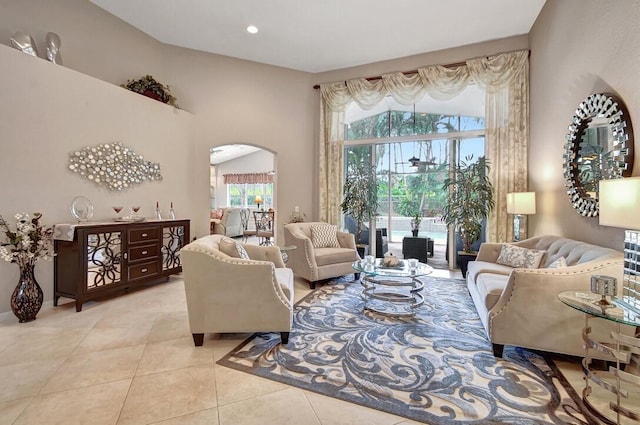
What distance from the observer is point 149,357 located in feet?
7.98

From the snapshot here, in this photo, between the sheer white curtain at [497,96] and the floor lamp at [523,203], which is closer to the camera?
the floor lamp at [523,203]

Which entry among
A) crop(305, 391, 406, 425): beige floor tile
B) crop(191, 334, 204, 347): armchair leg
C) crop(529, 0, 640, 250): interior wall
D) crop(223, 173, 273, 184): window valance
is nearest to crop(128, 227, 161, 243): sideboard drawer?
crop(191, 334, 204, 347): armchair leg

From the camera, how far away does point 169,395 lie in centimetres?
195

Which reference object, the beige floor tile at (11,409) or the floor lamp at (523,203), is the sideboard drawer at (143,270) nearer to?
the beige floor tile at (11,409)

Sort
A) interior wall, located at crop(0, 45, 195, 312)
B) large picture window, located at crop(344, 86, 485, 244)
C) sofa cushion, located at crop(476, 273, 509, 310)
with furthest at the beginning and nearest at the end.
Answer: large picture window, located at crop(344, 86, 485, 244) → interior wall, located at crop(0, 45, 195, 312) → sofa cushion, located at crop(476, 273, 509, 310)

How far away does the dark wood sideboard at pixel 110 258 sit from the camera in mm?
3439

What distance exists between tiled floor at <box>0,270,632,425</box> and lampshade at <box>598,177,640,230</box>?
1.71 metres

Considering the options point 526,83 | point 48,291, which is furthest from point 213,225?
point 526,83

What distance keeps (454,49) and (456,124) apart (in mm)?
1240

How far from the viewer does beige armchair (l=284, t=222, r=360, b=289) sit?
4355 millimetres

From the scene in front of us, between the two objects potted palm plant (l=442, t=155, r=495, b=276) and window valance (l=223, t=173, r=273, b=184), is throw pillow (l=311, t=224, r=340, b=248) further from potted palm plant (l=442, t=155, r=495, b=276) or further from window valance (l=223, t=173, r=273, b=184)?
window valance (l=223, t=173, r=273, b=184)

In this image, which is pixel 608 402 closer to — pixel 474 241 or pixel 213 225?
pixel 474 241

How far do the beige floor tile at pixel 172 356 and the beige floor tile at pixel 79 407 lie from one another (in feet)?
0.78

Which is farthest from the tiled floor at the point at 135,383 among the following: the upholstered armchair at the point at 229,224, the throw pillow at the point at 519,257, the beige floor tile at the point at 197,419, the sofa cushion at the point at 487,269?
the upholstered armchair at the point at 229,224
